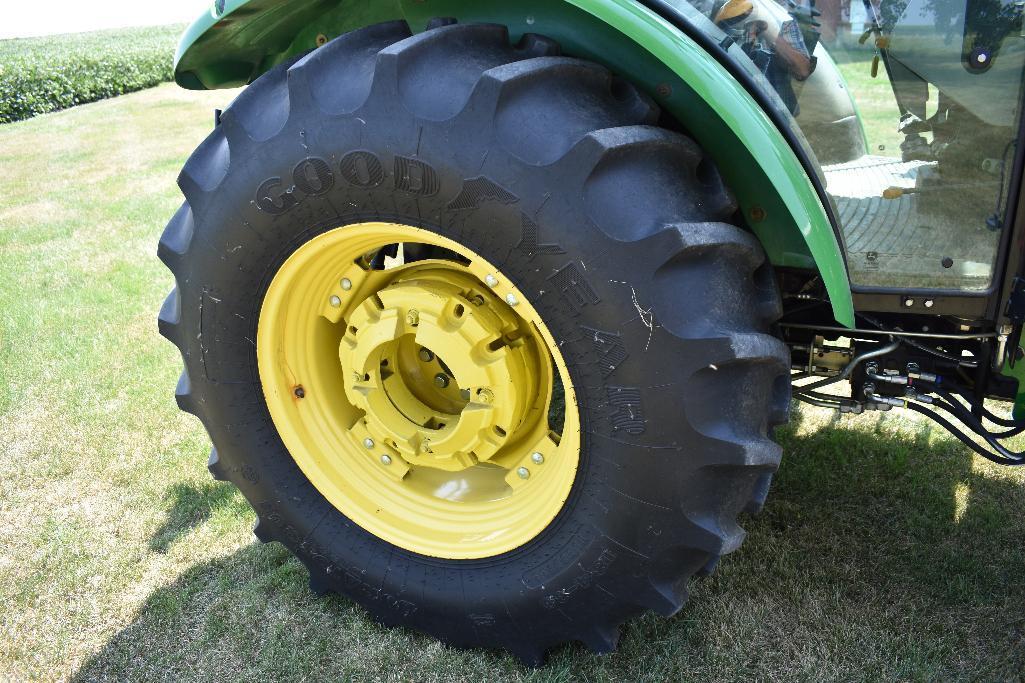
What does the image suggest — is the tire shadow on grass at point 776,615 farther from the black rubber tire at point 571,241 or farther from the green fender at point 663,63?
the green fender at point 663,63

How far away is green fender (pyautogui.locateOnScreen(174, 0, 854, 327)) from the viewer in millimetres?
1495

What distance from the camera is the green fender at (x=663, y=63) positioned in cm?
150

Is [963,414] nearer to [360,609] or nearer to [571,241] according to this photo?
[571,241]

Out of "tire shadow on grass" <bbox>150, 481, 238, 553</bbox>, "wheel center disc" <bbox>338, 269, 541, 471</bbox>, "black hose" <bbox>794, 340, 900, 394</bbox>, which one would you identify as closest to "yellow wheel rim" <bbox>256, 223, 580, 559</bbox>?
"wheel center disc" <bbox>338, 269, 541, 471</bbox>

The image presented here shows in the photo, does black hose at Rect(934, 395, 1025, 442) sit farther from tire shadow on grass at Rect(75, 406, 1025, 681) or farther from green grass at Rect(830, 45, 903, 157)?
green grass at Rect(830, 45, 903, 157)

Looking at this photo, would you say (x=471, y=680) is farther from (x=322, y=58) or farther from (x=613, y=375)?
(x=322, y=58)

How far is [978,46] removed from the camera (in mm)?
1578

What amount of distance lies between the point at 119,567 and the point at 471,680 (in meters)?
1.17

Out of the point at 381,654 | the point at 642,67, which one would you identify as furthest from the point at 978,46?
the point at 381,654

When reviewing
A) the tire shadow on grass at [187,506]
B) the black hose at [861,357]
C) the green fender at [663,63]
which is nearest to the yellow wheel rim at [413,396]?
the green fender at [663,63]

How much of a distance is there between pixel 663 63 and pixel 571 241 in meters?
0.38

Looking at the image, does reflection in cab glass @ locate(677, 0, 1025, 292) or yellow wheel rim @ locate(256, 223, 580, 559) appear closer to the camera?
reflection in cab glass @ locate(677, 0, 1025, 292)

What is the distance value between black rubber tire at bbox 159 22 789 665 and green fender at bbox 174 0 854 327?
0.18 feet


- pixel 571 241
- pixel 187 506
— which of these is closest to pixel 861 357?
pixel 571 241
